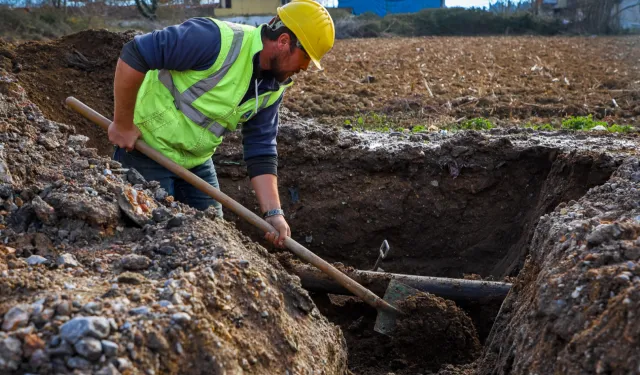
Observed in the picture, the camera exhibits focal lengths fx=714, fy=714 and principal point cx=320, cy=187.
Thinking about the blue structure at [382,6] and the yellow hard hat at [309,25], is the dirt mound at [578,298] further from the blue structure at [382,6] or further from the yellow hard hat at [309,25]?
the blue structure at [382,6]

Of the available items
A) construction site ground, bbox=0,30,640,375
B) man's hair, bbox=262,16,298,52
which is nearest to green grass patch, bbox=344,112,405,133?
construction site ground, bbox=0,30,640,375

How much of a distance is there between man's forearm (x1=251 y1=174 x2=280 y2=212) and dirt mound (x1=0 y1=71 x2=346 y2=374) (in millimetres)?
391

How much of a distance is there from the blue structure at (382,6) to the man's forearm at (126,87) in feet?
126

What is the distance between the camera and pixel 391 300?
4598 mm

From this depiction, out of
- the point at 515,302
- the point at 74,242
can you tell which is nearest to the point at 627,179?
the point at 515,302

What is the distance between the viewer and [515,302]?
3834 millimetres

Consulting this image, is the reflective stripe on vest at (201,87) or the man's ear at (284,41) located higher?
the man's ear at (284,41)

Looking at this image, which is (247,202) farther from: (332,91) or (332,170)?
(332,91)

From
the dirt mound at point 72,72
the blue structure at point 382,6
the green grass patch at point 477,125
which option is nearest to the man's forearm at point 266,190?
the dirt mound at point 72,72

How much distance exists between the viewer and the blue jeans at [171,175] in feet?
13.9

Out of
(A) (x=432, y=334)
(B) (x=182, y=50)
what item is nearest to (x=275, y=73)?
(B) (x=182, y=50)

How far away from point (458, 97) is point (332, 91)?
6.68ft

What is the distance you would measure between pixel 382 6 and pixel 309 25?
3855 cm

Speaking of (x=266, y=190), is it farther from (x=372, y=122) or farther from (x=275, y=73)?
(x=372, y=122)
